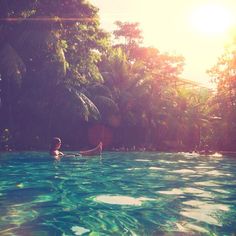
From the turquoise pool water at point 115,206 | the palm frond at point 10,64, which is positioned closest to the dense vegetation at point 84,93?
the palm frond at point 10,64

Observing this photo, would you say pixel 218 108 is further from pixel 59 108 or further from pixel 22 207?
pixel 22 207

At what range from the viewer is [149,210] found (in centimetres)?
431

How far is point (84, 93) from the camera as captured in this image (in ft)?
67.7

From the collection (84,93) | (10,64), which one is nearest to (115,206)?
(10,64)

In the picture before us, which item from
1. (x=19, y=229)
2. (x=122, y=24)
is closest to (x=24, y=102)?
(x=19, y=229)

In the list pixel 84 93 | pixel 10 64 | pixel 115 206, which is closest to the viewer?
pixel 115 206

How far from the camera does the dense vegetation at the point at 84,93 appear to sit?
55.9ft

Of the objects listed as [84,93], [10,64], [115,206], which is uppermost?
[10,64]

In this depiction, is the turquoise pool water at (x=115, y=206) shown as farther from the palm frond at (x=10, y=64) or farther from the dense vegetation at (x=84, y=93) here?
the dense vegetation at (x=84, y=93)

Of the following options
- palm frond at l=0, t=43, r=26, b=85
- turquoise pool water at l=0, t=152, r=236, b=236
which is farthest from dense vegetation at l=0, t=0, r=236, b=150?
turquoise pool water at l=0, t=152, r=236, b=236

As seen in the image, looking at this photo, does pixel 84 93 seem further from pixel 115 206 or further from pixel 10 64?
pixel 115 206

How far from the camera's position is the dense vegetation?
55.9 feet

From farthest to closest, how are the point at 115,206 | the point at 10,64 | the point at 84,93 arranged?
1. the point at 84,93
2. the point at 10,64
3. the point at 115,206

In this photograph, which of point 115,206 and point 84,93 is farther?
point 84,93
